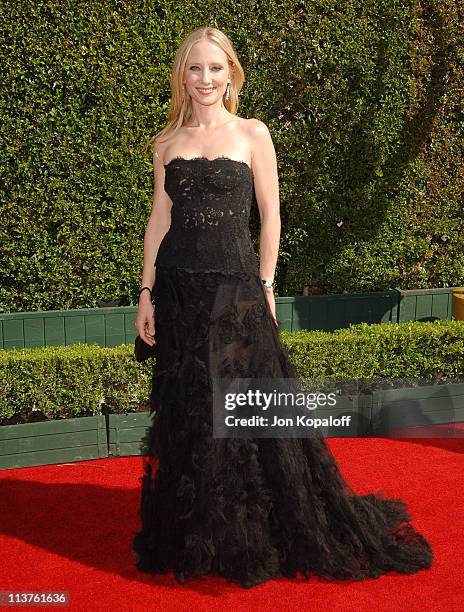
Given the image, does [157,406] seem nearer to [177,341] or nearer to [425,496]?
A: [177,341]

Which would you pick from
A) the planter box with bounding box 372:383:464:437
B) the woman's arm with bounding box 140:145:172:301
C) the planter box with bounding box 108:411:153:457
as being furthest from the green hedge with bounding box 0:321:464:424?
the woman's arm with bounding box 140:145:172:301

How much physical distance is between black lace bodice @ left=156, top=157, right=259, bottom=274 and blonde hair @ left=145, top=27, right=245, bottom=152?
11.4 inches

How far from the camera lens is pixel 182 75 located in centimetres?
462

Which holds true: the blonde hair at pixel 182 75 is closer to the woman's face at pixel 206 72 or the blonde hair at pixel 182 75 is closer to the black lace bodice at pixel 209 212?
the woman's face at pixel 206 72

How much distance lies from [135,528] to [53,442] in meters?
1.73

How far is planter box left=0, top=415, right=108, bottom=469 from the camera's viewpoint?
684 centimetres

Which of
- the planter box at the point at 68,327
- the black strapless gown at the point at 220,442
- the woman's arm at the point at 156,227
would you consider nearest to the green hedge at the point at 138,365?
the planter box at the point at 68,327

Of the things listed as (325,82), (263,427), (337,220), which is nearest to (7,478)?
(263,427)

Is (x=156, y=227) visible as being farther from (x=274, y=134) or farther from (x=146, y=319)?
(x=274, y=134)

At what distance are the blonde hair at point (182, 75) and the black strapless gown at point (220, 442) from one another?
0.30 metres

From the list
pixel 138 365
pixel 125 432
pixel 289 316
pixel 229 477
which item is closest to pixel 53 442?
pixel 125 432

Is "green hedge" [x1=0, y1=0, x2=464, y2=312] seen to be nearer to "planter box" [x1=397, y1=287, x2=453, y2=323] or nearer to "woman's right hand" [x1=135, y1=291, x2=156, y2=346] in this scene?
"planter box" [x1=397, y1=287, x2=453, y2=323]

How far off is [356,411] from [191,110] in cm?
398

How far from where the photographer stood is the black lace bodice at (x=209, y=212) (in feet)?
15.1
